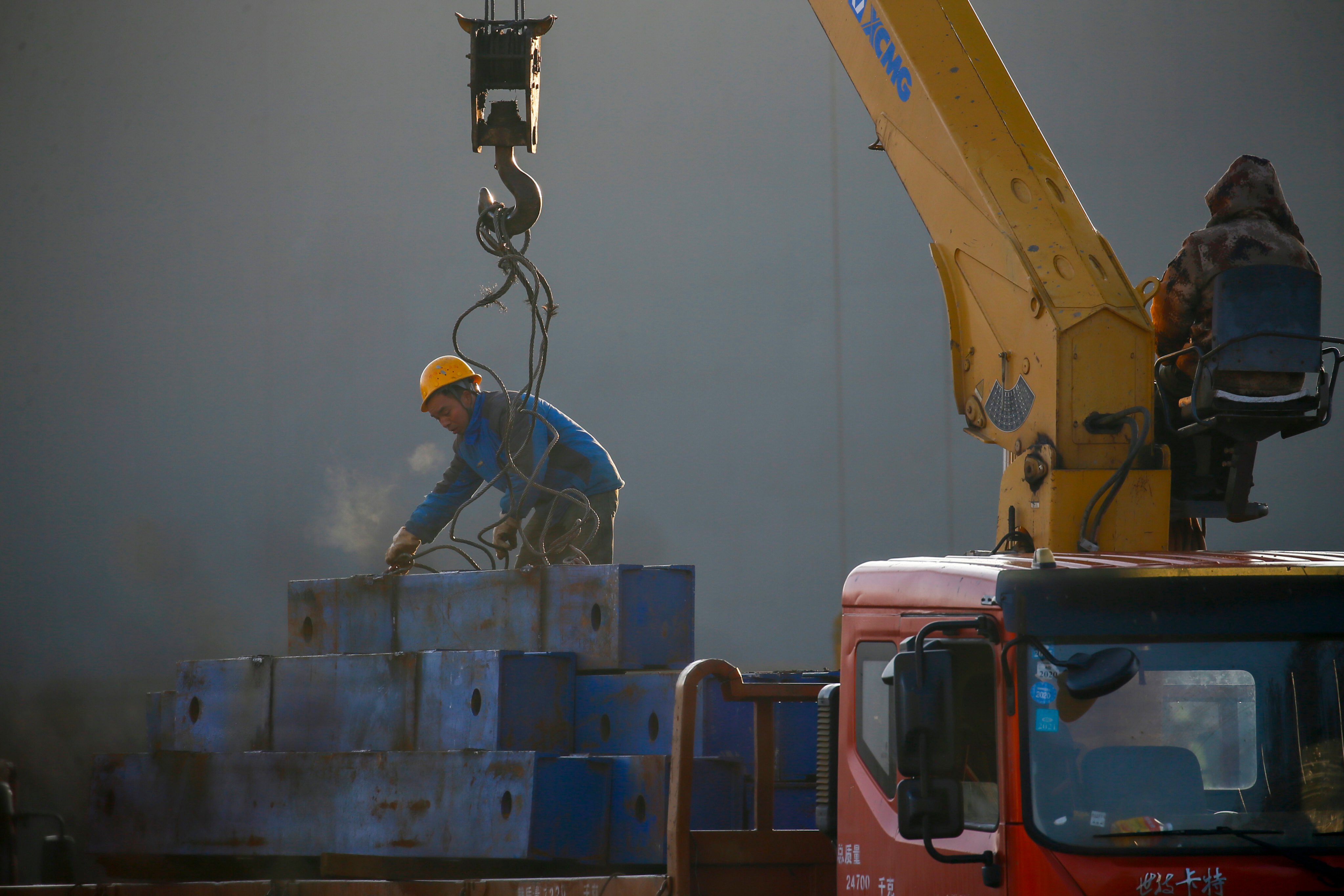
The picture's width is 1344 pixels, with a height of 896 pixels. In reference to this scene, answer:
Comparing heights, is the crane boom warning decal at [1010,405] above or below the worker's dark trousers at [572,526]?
above

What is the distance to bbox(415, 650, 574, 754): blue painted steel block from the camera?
17.4 ft

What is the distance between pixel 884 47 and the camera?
5016 mm

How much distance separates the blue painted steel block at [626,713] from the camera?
523 centimetres

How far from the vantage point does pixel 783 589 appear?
1394 centimetres

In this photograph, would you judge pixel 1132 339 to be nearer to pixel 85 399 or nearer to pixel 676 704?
pixel 676 704

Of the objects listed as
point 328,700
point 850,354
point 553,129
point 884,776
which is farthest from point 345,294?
point 884,776

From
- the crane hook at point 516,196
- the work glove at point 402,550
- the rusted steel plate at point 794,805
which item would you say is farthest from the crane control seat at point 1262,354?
the work glove at point 402,550

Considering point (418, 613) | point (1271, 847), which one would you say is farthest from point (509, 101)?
point (1271, 847)

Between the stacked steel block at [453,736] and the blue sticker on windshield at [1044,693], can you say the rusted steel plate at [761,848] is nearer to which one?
the stacked steel block at [453,736]

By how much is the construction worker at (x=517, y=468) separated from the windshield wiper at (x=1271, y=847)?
466 cm

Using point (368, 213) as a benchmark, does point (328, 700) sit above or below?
below

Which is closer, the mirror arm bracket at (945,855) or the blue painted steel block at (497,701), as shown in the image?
the mirror arm bracket at (945,855)

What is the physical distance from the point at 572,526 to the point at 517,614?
4.74 feet

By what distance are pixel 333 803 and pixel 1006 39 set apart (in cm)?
1179
